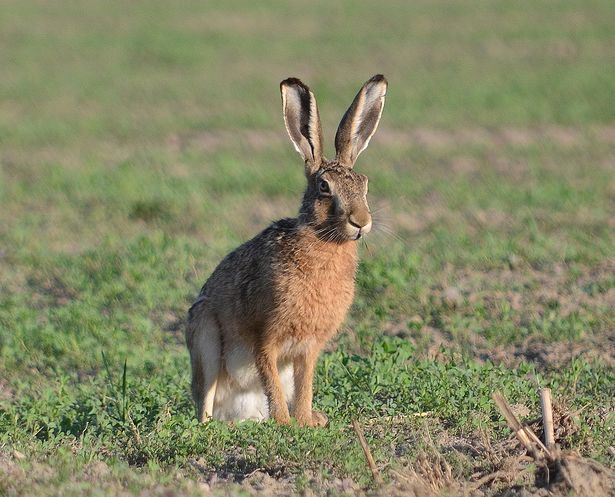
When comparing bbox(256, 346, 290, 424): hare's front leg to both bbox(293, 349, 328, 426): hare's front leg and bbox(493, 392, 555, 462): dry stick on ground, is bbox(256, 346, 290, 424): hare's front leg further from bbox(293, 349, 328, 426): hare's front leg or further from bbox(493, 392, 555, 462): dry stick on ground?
bbox(493, 392, 555, 462): dry stick on ground

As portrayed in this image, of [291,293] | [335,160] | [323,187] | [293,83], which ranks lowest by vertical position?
[291,293]

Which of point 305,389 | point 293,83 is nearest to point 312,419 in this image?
point 305,389

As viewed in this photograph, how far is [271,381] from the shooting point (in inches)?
208

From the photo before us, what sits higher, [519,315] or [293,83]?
Answer: [293,83]

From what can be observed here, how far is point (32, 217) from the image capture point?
10.2 metres

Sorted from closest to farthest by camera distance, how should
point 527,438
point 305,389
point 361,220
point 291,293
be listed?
point 527,438 → point 361,220 → point 291,293 → point 305,389

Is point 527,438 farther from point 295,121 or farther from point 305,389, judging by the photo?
point 295,121

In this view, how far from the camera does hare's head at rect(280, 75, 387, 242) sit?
16.8 ft

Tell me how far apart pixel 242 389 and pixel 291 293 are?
0.70 m

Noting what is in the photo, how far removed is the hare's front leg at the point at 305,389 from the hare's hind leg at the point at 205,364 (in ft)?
1.29

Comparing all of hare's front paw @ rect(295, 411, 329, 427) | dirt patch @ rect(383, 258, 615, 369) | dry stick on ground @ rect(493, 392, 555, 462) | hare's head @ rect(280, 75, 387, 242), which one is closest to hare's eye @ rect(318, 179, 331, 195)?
hare's head @ rect(280, 75, 387, 242)

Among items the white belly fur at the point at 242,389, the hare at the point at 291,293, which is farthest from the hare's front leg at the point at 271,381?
the white belly fur at the point at 242,389

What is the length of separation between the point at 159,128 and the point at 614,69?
8.22 metres

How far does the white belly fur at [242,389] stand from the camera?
5.49m
